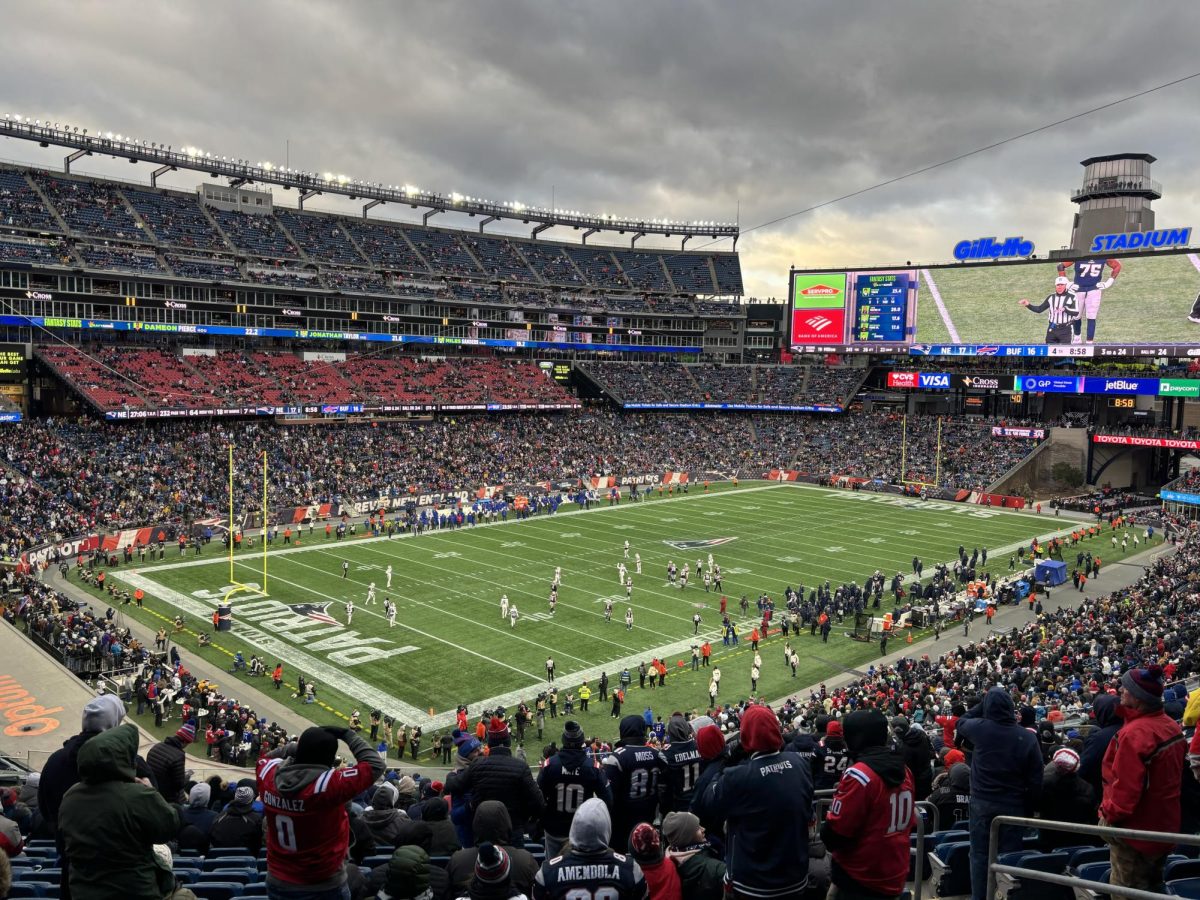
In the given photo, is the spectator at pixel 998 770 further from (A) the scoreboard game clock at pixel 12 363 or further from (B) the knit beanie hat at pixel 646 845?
(A) the scoreboard game clock at pixel 12 363

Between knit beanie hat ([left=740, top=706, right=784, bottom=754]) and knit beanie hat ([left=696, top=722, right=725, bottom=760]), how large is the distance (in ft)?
2.43

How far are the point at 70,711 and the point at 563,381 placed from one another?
66.5 m

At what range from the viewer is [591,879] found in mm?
4410

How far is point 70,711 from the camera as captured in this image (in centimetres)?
2012

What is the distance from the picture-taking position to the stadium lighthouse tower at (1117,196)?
84188 mm

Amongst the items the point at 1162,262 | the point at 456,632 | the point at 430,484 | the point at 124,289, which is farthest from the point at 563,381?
the point at 456,632

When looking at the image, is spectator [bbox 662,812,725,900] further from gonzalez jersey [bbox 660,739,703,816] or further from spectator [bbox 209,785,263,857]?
spectator [bbox 209,785,263,857]

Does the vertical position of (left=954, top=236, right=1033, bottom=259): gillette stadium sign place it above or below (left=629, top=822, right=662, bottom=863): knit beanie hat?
above

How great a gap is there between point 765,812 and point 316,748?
264 centimetres

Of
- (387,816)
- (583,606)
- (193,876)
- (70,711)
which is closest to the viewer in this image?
(193,876)

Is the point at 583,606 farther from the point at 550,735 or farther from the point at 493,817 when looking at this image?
the point at 493,817

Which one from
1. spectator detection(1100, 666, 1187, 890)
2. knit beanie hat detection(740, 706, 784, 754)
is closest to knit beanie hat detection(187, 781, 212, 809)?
knit beanie hat detection(740, 706, 784, 754)

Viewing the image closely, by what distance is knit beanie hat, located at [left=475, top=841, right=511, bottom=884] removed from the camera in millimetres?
4729

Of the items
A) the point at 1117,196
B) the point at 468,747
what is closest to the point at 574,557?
the point at 468,747
